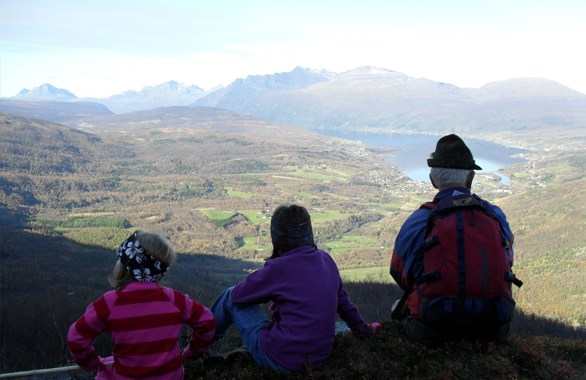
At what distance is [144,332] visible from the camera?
12.1 ft

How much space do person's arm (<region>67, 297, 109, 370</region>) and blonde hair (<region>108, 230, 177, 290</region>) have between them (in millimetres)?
181

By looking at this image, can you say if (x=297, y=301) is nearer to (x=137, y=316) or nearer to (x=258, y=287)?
(x=258, y=287)

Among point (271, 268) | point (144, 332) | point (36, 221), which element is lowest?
point (36, 221)

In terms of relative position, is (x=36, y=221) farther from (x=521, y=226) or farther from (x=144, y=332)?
(x=144, y=332)

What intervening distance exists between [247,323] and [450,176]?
2.52 meters

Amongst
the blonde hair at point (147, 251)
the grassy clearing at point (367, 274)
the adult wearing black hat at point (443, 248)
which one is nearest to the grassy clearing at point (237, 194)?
the grassy clearing at point (367, 274)

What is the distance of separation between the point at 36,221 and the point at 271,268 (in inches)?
3352

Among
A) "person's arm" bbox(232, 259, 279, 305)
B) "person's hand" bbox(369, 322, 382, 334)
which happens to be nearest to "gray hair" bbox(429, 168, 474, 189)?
"person's arm" bbox(232, 259, 279, 305)

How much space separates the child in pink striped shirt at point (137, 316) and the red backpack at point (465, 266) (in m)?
2.36

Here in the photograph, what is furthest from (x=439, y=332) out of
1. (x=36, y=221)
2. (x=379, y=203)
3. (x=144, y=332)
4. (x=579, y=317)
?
(x=379, y=203)

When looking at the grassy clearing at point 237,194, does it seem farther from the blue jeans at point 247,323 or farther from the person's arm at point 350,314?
the blue jeans at point 247,323

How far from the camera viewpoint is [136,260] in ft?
12.2

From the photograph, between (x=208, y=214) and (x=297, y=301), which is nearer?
(x=297, y=301)

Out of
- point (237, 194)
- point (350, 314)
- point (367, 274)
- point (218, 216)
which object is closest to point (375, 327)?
point (350, 314)
